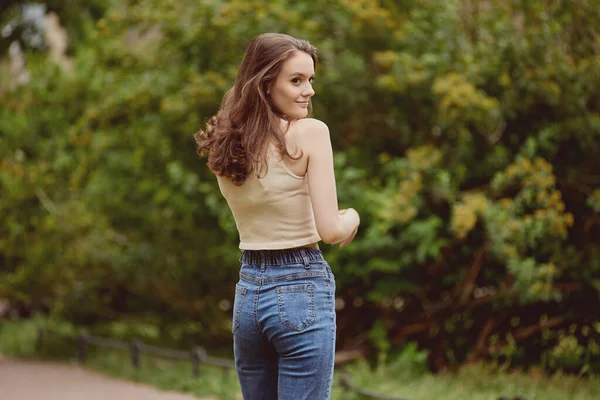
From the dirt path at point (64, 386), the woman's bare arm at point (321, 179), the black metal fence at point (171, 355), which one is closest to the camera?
the woman's bare arm at point (321, 179)

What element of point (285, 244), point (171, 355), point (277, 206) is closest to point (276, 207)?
point (277, 206)

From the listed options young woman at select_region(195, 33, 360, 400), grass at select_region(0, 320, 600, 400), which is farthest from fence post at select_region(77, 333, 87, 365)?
young woman at select_region(195, 33, 360, 400)

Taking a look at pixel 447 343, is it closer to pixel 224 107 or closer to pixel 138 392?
pixel 138 392

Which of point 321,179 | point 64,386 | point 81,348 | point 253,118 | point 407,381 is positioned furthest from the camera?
point 81,348

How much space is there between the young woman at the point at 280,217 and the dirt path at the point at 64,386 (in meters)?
4.76

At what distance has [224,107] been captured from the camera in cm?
264

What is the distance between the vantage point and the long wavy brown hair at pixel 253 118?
2.45 meters

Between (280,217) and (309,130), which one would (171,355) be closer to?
(280,217)

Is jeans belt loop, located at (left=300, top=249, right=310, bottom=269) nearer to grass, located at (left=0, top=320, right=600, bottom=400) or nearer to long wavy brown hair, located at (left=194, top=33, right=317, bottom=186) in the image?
long wavy brown hair, located at (left=194, top=33, right=317, bottom=186)

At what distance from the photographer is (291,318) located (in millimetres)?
2395

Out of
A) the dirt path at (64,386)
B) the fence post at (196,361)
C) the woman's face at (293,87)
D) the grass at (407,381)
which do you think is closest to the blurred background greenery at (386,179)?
the grass at (407,381)

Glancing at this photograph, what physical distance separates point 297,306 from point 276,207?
0.32m

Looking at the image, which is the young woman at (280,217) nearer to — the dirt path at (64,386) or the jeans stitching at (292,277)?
the jeans stitching at (292,277)

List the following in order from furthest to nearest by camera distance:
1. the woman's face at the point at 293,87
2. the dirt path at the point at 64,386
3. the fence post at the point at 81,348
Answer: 1. the fence post at the point at 81,348
2. the dirt path at the point at 64,386
3. the woman's face at the point at 293,87
